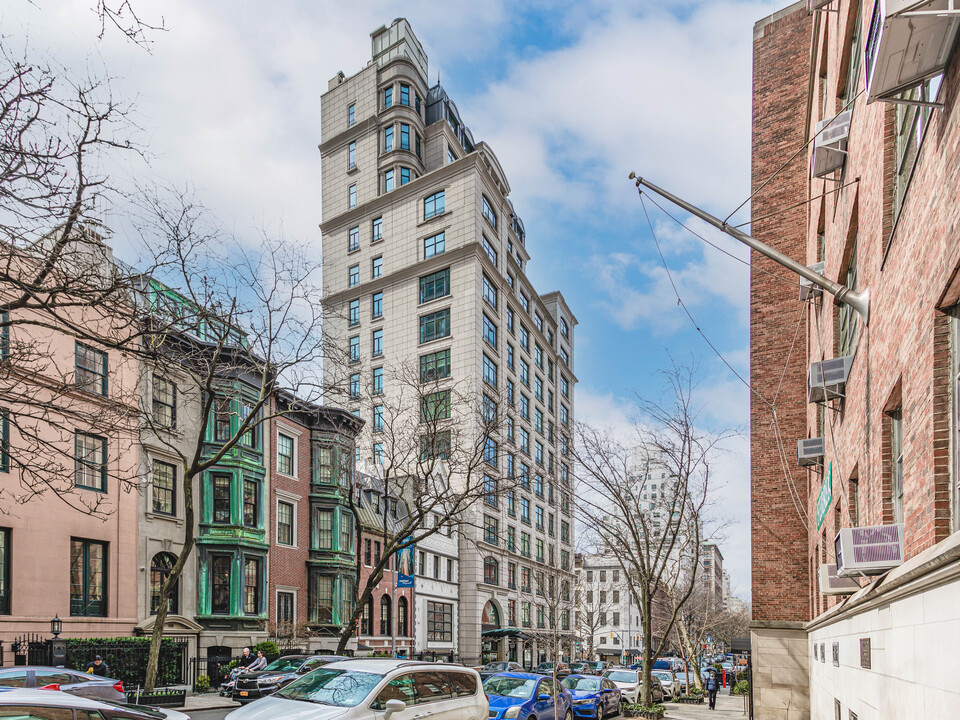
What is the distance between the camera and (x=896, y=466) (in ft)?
27.3

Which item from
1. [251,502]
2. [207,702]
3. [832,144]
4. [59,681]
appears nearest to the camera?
[832,144]

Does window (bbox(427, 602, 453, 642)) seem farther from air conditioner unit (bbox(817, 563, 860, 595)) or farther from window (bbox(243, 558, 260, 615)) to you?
air conditioner unit (bbox(817, 563, 860, 595))

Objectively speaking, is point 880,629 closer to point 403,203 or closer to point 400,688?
point 400,688

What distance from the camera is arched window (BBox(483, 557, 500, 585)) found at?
56688mm

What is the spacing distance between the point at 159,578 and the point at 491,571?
3227 centimetres

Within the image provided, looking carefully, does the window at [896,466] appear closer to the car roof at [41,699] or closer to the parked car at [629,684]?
the car roof at [41,699]

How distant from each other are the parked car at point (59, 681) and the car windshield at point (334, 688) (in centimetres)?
438

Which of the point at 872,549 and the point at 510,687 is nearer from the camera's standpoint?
the point at 872,549

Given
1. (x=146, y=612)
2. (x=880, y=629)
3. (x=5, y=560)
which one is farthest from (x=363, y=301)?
(x=880, y=629)

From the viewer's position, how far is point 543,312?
76562 mm

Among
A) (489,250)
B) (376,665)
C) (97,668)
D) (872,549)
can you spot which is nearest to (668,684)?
(97,668)

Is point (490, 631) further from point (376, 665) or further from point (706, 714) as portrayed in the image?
point (376, 665)

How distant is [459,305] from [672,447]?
109ft

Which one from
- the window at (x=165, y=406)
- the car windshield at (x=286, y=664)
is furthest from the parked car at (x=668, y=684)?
the window at (x=165, y=406)
